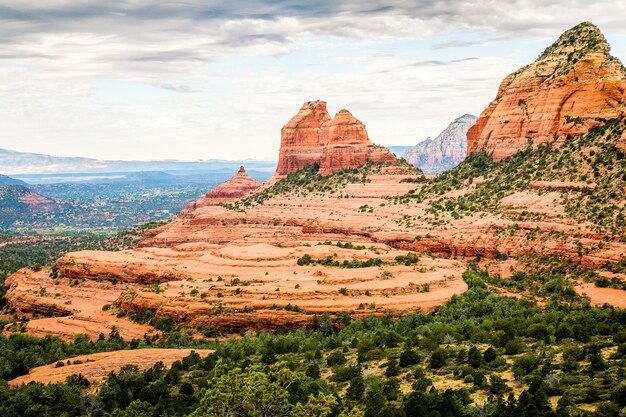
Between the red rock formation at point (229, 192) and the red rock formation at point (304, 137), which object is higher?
the red rock formation at point (304, 137)

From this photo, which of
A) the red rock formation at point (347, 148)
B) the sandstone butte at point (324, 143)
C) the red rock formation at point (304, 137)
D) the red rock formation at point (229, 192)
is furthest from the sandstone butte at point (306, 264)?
the red rock formation at point (229, 192)

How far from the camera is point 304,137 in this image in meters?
147

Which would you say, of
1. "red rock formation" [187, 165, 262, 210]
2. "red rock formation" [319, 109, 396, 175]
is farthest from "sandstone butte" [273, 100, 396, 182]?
"red rock formation" [187, 165, 262, 210]

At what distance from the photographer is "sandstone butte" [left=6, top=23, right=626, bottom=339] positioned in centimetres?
6544

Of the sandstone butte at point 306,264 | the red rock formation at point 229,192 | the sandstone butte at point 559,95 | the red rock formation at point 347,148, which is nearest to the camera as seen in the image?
the sandstone butte at point 306,264

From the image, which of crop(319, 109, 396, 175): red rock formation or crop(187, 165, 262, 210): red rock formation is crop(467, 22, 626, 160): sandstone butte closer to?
crop(319, 109, 396, 175): red rock formation

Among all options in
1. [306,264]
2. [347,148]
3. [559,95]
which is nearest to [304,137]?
[347,148]

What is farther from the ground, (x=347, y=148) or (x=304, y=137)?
(x=304, y=137)

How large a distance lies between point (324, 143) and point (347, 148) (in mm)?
10438

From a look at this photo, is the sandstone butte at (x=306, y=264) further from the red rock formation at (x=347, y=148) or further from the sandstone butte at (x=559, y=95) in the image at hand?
the red rock formation at (x=347, y=148)

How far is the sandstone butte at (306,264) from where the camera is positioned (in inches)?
2576

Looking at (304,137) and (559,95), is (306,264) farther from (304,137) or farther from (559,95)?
(304,137)

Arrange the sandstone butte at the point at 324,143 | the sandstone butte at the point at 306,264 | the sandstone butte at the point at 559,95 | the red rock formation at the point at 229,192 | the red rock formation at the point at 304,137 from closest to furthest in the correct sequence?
the sandstone butte at the point at 306,264 < the sandstone butte at the point at 559,95 < the sandstone butte at the point at 324,143 < the red rock formation at the point at 304,137 < the red rock formation at the point at 229,192

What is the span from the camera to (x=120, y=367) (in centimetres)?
5175
